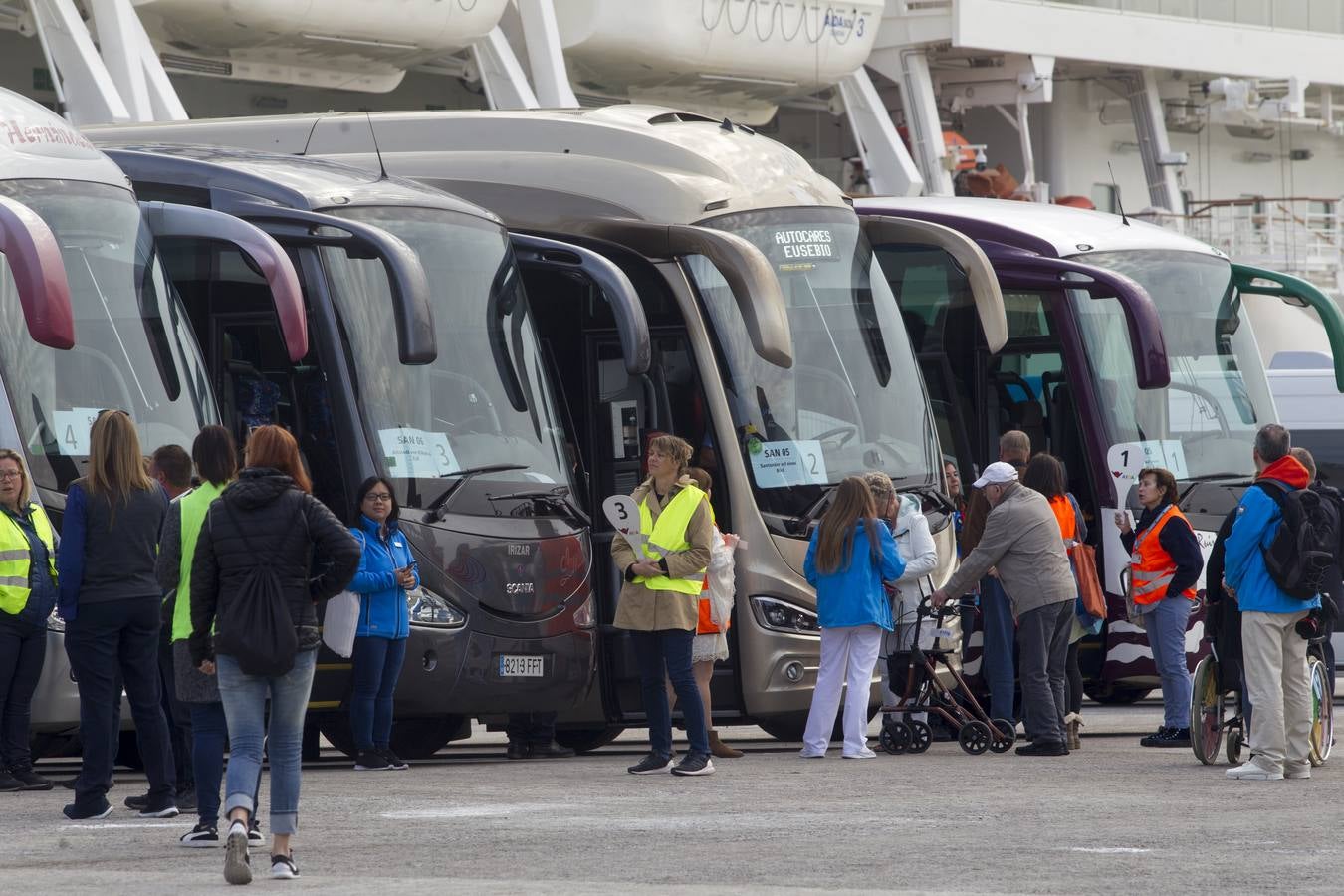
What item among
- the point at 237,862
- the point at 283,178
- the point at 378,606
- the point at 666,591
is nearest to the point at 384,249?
the point at 283,178

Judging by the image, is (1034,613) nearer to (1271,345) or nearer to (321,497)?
(321,497)

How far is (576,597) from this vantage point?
43.5 ft

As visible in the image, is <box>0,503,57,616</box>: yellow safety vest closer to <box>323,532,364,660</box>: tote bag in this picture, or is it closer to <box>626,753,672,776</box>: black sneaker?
<box>323,532,364,660</box>: tote bag

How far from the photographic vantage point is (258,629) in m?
8.30

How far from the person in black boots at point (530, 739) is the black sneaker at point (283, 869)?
220 inches

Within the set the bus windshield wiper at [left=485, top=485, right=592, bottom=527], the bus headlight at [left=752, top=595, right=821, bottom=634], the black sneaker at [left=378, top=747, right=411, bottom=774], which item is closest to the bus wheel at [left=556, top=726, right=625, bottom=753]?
the bus headlight at [left=752, top=595, right=821, bottom=634]

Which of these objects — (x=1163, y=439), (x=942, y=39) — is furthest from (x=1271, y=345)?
(x=1163, y=439)

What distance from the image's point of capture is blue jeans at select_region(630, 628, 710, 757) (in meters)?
12.1

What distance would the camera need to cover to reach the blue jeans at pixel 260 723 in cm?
837

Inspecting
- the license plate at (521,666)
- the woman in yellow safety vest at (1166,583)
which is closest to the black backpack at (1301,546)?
the woman in yellow safety vest at (1166,583)

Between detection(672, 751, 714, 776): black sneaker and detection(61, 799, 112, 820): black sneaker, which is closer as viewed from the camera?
detection(61, 799, 112, 820): black sneaker

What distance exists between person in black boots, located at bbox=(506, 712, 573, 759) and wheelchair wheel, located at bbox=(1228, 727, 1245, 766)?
3.63 metres

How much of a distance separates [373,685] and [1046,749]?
145 inches

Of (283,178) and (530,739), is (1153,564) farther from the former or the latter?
(283,178)
